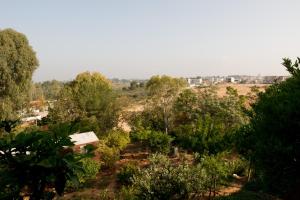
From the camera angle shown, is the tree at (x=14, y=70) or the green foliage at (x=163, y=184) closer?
the green foliage at (x=163, y=184)

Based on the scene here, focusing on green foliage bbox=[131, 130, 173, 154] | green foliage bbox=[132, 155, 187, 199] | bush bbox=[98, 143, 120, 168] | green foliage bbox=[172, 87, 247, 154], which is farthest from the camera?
green foliage bbox=[131, 130, 173, 154]

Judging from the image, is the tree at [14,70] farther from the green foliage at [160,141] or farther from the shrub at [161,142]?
the shrub at [161,142]

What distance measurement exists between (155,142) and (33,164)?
74.4 ft

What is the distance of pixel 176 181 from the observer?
13500 mm

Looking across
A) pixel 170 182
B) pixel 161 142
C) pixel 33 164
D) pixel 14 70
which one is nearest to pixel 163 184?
pixel 170 182

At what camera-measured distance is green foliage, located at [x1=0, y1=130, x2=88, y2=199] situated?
3.79 meters

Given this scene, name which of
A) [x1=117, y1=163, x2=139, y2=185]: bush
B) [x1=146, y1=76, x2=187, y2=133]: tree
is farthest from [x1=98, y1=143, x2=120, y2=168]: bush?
[x1=146, y1=76, x2=187, y2=133]: tree

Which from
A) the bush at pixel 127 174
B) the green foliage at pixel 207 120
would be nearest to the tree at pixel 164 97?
the green foliage at pixel 207 120

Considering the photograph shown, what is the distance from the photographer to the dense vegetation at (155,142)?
3.94 m

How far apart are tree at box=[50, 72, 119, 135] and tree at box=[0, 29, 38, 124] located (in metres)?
4.36

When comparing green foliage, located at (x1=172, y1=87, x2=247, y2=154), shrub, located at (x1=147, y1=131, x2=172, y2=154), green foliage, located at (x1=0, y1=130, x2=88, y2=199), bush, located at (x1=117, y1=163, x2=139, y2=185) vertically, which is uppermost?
green foliage, located at (x1=0, y1=130, x2=88, y2=199)

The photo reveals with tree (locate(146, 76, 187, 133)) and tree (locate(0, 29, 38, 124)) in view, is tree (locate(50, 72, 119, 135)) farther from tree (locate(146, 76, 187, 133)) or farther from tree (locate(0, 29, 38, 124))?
tree (locate(146, 76, 187, 133))

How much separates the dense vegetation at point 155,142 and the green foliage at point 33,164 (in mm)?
11

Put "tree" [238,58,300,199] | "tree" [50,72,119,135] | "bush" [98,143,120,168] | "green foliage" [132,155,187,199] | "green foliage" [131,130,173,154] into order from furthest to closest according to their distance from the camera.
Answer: "tree" [50,72,119,135], "green foliage" [131,130,173,154], "bush" [98,143,120,168], "green foliage" [132,155,187,199], "tree" [238,58,300,199]
